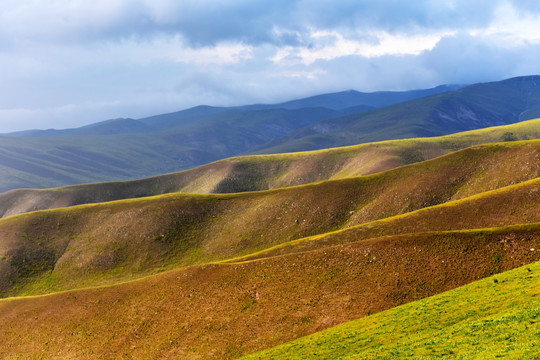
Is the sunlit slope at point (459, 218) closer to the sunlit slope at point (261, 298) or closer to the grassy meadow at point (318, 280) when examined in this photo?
the grassy meadow at point (318, 280)

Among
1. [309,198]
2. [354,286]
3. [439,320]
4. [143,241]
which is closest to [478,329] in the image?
[439,320]

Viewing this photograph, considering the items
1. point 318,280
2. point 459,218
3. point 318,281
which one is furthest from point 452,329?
point 459,218

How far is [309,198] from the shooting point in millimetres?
115062

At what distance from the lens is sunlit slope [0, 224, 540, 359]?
48.7 m

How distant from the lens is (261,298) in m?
55.4

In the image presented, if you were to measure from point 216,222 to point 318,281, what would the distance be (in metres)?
65.1

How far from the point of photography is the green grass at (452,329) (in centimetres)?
2762

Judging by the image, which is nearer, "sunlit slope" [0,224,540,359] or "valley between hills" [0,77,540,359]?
"valley between hills" [0,77,540,359]

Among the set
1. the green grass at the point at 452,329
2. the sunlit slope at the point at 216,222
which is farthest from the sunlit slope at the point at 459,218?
the green grass at the point at 452,329

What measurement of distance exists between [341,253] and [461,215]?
28.7m

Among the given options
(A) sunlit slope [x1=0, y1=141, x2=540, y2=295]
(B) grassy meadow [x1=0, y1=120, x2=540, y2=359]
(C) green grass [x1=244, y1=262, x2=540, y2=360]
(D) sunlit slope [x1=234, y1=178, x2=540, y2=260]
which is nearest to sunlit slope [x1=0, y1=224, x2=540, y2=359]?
(B) grassy meadow [x1=0, y1=120, x2=540, y2=359]

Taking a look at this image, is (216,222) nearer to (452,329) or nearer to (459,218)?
(459,218)

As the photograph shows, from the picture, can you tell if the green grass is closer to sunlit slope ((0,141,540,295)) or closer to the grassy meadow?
the grassy meadow

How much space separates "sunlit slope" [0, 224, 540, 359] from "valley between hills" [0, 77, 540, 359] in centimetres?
21
